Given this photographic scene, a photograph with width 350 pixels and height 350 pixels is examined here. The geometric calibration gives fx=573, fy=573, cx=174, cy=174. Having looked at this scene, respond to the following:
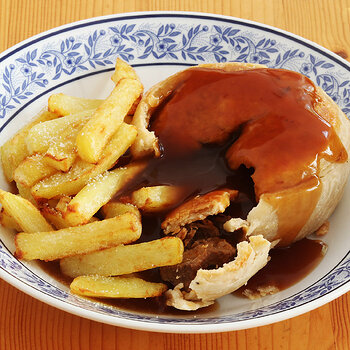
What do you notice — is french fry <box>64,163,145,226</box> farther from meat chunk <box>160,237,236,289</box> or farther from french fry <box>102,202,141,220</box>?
meat chunk <box>160,237,236,289</box>

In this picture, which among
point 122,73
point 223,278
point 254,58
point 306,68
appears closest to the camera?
point 223,278

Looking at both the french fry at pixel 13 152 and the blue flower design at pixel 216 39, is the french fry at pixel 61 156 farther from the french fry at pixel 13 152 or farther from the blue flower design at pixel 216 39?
the blue flower design at pixel 216 39

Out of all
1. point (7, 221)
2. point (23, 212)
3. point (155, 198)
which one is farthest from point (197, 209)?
point (7, 221)

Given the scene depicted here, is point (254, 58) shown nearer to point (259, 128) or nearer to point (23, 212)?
point (259, 128)

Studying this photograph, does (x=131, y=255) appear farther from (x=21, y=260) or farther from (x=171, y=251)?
(x=21, y=260)

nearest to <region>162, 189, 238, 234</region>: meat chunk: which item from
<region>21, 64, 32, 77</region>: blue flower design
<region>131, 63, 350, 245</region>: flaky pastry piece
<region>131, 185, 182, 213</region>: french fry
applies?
<region>131, 185, 182, 213</region>: french fry

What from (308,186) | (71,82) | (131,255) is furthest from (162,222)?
(71,82)
